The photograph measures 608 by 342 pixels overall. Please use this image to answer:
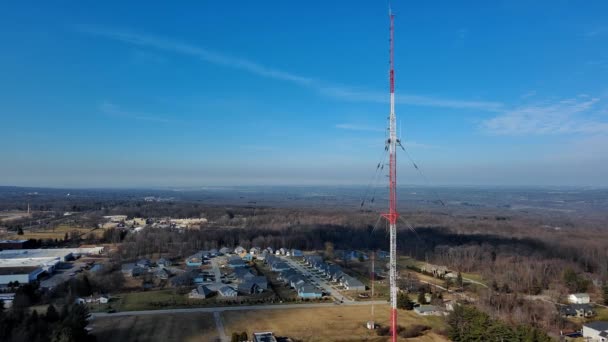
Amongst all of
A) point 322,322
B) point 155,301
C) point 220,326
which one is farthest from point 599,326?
point 155,301

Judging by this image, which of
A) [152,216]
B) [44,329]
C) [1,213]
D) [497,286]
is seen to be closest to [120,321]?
[44,329]

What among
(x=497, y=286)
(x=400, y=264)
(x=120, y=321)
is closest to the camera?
(x=120, y=321)

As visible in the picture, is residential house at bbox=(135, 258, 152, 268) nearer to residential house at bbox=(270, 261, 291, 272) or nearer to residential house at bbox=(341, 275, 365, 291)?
residential house at bbox=(270, 261, 291, 272)

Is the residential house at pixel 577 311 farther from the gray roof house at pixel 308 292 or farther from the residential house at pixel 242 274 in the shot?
the residential house at pixel 242 274

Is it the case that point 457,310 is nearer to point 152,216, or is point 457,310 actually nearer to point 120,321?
point 120,321

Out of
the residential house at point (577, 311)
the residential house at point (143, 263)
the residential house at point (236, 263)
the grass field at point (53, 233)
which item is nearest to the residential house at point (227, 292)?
the residential house at point (236, 263)

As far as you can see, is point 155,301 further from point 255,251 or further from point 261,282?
point 255,251

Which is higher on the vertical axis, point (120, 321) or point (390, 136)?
point (390, 136)
